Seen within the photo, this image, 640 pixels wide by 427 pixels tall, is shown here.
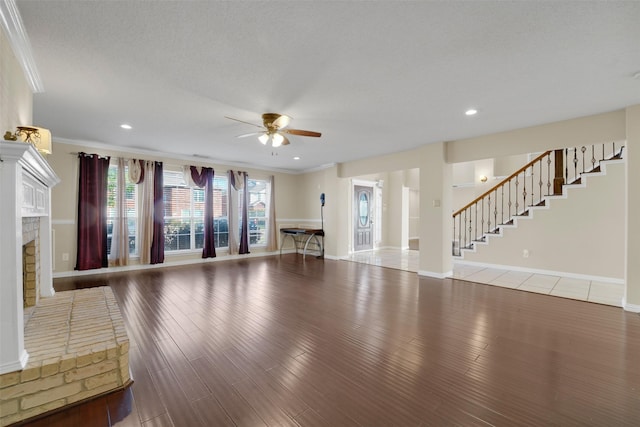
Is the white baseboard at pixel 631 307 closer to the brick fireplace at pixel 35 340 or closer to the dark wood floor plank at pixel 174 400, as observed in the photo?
the dark wood floor plank at pixel 174 400

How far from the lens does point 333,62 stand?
228cm

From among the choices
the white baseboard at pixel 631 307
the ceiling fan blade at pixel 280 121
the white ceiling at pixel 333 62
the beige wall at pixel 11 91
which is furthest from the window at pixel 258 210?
the white baseboard at pixel 631 307

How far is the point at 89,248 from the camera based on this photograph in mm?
4969

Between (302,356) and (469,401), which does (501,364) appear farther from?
(302,356)

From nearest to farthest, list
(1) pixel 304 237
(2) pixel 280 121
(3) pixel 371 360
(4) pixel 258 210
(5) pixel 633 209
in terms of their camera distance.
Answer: (3) pixel 371 360
(5) pixel 633 209
(2) pixel 280 121
(4) pixel 258 210
(1) pixel 304 237

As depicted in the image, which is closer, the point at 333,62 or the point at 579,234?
the point at 333,62

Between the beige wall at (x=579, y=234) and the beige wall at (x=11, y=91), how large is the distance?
7.25m

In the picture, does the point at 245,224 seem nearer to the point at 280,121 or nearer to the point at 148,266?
the point at 148,266

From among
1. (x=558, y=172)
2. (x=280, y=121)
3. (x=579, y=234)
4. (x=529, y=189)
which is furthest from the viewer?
(x=529, y=189)

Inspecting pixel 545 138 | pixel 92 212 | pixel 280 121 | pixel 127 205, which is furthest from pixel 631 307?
pixel 92 212

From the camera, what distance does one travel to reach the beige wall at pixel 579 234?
4430 mm

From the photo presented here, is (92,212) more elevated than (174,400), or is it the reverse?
(92,212)

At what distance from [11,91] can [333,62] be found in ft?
8.21

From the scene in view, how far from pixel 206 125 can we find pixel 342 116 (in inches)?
80.4
